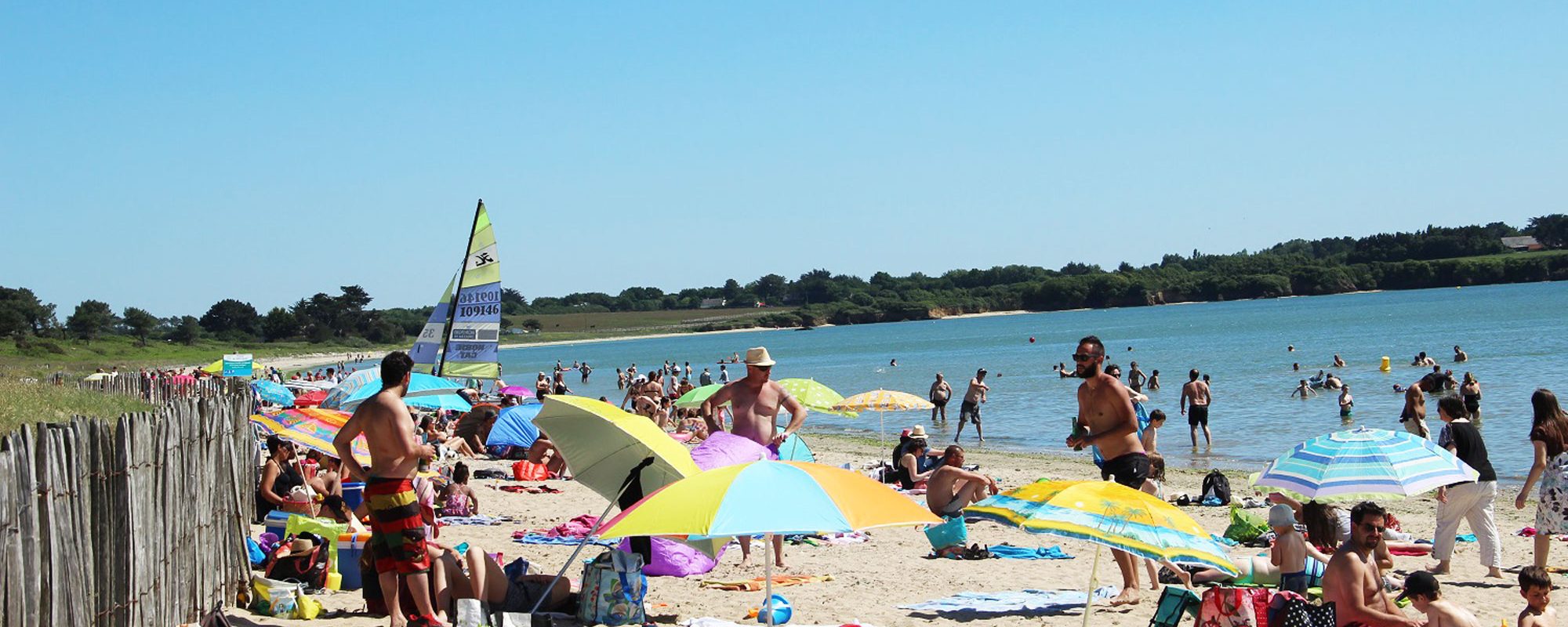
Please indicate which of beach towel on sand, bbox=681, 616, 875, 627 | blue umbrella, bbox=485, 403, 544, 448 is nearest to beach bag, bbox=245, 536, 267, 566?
beach towel on sand, bbox=681, 616, 875, 627

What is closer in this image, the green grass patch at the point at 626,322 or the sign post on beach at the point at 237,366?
the sign post on beach at the point at 237,366

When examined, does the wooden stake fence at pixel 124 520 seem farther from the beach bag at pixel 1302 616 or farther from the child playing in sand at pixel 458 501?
the beach bag at pixel 1302 616

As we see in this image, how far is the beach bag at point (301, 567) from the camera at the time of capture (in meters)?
7.73

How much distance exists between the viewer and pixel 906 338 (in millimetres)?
108250

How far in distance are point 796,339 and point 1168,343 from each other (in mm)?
61461

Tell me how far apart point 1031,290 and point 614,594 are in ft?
531

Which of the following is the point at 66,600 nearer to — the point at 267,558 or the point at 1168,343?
the point at 267,558

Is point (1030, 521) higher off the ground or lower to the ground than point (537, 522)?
higher

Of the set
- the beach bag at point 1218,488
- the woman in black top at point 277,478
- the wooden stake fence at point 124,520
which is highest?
the wooden stake fence at point 124,520

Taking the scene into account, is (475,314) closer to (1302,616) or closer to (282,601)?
(282,601)

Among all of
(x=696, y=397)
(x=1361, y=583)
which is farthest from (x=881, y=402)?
(x=1361, y=583)

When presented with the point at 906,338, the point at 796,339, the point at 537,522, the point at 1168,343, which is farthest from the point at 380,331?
the point at 537,522

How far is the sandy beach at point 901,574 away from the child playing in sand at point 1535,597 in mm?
638

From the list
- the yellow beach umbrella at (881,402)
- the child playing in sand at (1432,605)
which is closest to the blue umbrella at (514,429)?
the yellow beach umbrella at (881,402)
